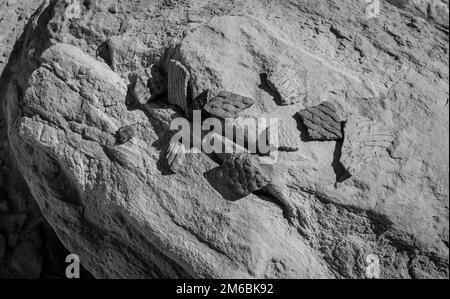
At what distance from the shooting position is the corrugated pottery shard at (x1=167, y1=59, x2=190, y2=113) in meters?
4.24

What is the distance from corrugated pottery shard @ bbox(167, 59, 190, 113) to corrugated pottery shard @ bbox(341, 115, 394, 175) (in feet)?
4.86

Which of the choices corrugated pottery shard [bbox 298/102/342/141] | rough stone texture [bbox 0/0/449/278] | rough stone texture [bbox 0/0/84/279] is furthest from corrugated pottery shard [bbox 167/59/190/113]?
rough stone texture [bbox 0/0/84/279]

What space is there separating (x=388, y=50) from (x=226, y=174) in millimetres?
1947

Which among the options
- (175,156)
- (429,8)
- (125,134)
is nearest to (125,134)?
(125,134)

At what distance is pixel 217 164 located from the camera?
415 cm

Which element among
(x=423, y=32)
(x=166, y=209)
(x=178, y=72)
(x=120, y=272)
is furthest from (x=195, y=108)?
(x=423, y=32)

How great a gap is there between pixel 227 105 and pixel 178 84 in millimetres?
525

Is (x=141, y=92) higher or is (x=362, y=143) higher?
(x=141, y=92)

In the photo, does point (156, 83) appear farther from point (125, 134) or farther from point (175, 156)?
point (175, 156)

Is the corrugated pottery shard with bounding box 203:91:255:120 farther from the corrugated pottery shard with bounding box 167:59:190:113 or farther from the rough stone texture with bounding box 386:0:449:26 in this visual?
the rough stone texture with bounding box 386:0:449:26

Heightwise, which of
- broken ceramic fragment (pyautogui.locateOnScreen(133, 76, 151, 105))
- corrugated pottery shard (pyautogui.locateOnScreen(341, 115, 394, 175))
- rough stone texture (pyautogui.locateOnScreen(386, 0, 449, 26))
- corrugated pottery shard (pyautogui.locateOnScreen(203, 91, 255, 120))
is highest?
rough stone texture (pyautogui.locateOnScreen(386, 0, 449, 26))

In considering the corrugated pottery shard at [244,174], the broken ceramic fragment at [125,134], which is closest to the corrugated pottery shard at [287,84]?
the corrugated pottery shard at [244,174]

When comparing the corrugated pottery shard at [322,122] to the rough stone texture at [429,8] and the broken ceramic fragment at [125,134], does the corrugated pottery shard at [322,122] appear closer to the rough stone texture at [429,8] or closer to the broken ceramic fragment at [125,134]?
the rough stone texture at [429,8]

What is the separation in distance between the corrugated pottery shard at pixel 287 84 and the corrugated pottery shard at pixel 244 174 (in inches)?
25.0
